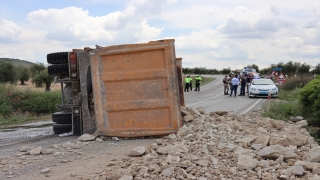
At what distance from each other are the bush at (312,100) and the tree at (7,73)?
3873 centimetres

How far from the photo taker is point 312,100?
12.4 metres

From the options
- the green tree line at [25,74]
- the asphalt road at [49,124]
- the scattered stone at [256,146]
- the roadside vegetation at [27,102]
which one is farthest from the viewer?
the green tree line at [25,74]

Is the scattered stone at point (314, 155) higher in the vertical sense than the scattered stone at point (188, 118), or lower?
lower

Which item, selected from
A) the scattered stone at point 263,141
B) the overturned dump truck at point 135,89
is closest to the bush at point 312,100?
the scattered stone at point 263,141

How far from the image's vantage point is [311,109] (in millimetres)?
12414

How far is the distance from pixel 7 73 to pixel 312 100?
40730 millimetres

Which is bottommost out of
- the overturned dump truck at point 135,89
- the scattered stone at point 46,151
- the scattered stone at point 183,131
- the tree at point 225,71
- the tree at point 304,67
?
the scattered stone at point 46,151

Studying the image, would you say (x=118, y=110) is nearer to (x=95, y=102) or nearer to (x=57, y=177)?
(x=95, y=102)

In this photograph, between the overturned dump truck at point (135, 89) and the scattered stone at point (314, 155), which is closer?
the scattered stone at point (314, 155)

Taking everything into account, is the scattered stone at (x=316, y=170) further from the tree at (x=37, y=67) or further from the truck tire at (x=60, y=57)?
the tree at (x=37, y=67)

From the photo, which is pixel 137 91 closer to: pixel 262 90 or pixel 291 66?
pixel 262 90

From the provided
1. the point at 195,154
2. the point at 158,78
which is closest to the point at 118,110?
the point at 158,78

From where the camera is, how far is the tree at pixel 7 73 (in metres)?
43.7

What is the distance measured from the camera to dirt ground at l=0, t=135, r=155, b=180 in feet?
15.8
